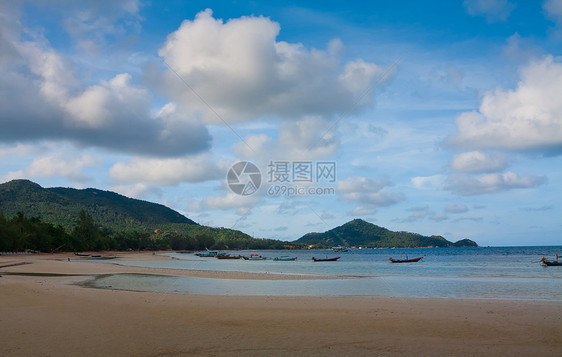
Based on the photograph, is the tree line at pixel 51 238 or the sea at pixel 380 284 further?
the tree line at pixel 51 238

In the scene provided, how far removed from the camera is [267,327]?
36.6 feet

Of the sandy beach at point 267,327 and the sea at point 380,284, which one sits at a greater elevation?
the sandy beach at point 267,327

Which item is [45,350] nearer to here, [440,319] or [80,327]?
[80,327]

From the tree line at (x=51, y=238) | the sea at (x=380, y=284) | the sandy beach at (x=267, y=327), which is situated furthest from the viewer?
the tree line at (x=51, y=238)

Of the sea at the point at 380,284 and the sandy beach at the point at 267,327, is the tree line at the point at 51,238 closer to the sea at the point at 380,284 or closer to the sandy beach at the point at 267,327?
the sea at the point at 380,284

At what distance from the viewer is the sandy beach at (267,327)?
8.69 metres

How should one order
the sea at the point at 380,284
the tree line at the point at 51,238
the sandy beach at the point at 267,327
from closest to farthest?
the sandy beach at the point at 267,327 < the sea at the point at 380,284 < the tree line at the point at 51,238

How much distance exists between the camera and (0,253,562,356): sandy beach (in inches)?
342

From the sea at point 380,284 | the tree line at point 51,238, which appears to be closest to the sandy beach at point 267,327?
the sea at point 380,284

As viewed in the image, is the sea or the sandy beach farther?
the sea

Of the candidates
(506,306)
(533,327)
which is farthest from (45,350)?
(506,306)

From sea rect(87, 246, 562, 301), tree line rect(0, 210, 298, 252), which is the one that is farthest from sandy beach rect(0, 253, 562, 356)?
tree line rect(0, 210, 298, 252)

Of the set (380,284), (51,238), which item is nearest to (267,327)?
(380,284)

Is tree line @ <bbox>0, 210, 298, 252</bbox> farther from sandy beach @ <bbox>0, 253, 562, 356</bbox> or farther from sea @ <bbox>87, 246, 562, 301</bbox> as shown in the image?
sandy beach @ <bbox>0, 253, 562, 356</bbox>
